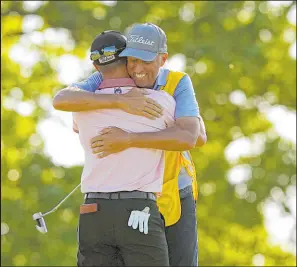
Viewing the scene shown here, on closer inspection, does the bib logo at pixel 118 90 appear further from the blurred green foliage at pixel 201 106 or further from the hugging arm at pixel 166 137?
the blurred green foliage at pixel 201 106

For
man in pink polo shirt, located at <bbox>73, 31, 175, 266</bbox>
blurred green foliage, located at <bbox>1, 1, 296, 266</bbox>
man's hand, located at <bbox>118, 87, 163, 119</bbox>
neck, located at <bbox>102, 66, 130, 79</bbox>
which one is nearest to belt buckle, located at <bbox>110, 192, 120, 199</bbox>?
man in pink polo shirt, located at <bbox>73, 31, 175, 266</bbox>

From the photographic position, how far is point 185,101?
5.17m

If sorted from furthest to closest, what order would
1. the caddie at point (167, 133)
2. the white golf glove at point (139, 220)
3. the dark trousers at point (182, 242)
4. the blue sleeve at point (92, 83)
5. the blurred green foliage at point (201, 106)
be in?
1. the blurred green foliage at point (201, 106)
2. the dark trousers at point (182, 242)
3. the blue sleeve at point (92, 83)
4. the caddie at point (167, 133)
5. the white golf glove at point (139, 220)

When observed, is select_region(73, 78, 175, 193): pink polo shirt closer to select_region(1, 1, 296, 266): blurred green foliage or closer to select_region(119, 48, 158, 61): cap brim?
select_region(119, 48, 158, 61): cap brim

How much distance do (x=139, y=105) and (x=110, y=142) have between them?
7.8 inches

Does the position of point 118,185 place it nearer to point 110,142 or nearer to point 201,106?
point 110,142

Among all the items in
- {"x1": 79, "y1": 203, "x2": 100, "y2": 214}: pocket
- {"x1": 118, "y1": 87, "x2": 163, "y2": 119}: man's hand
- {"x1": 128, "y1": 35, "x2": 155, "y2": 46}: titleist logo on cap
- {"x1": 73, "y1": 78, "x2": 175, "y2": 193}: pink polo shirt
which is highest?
{"x1": 128, "y1": 35, "x2": 155, "y2": 46}: titleist logo on cap

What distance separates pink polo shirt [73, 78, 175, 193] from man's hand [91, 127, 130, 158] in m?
0.03

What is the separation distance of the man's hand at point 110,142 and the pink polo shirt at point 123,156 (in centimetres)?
3

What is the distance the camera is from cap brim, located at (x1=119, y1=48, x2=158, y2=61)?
5039 millimetres

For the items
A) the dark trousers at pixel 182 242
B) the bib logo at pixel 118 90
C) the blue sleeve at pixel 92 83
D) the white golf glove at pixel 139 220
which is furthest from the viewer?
the dark trousers at pixel 182 242

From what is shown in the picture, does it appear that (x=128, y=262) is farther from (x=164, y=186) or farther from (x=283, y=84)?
(x=283, y=84)

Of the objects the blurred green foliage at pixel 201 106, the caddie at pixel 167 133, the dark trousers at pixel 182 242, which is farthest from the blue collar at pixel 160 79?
the blurred green foliage at pixel 201 106

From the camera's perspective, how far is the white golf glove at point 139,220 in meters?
4.88
